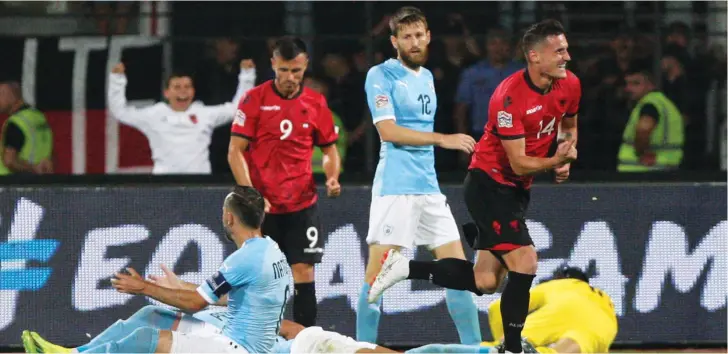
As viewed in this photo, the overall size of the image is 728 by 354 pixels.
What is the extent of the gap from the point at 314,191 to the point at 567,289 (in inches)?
63.7

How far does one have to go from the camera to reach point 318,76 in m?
10.7

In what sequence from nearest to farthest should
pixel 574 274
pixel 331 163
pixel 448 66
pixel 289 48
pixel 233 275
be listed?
pixel 233 275 → pixel 289 48 → pixel 331 163 → pixel 574 274 → pixel 448 66

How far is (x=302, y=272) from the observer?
9.01m

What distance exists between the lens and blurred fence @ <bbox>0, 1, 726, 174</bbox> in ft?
35.1

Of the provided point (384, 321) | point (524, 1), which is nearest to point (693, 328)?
point (384, 321)

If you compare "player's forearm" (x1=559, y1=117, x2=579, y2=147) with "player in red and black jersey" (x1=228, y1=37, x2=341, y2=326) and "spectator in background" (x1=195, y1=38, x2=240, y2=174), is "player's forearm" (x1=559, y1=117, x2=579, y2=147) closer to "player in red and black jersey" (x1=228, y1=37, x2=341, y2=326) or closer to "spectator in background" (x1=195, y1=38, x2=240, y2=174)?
"player in red and black jersey" (x1=228, y1=37, x2=341, y2=326)

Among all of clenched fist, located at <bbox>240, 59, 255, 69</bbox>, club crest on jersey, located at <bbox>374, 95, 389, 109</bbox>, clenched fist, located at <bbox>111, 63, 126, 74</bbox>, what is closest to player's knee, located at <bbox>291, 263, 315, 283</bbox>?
club crest on jersey, located at <bbox>374, 95, 389, 109</bbox>

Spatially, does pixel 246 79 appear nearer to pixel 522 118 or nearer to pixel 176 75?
pixel 176 75

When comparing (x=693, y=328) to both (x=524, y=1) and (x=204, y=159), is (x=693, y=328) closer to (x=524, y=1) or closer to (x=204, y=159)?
(x=524, y=1)

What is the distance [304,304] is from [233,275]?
1.66 m

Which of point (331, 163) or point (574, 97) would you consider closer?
point (574, 97)

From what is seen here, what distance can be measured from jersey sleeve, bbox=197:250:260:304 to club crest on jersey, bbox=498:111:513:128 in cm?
151

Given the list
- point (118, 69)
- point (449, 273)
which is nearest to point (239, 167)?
point (449, 273)

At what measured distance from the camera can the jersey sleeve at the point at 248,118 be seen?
897cm
